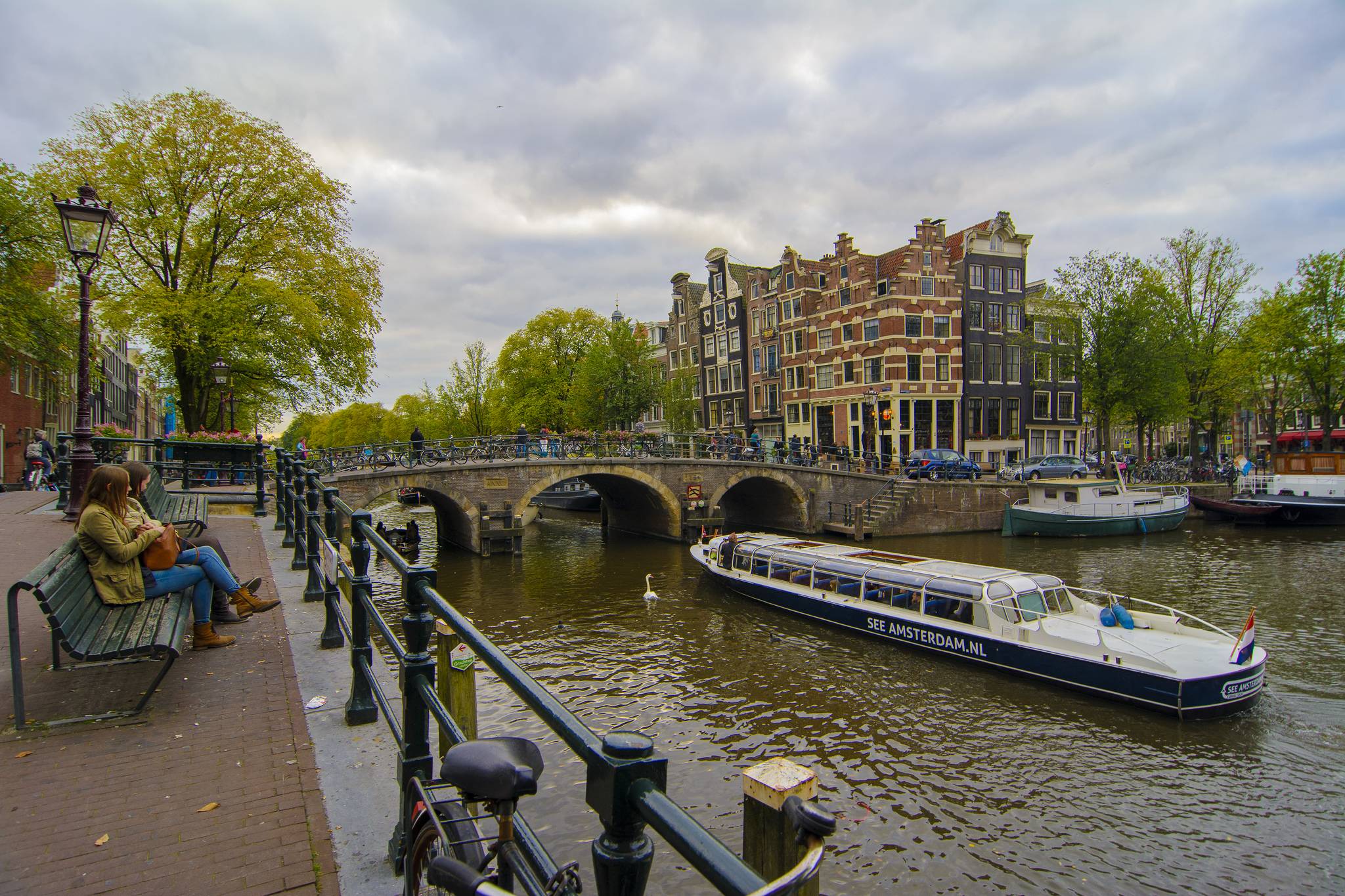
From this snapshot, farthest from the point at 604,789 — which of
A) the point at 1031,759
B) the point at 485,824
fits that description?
the point at 1031,759

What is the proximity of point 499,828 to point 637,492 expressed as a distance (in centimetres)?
3100

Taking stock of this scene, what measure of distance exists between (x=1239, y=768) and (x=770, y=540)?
39.1 ft

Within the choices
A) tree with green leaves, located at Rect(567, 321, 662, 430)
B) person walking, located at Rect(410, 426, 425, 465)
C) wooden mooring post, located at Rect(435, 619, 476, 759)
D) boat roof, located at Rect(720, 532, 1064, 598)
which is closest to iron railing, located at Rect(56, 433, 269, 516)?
person walking, located at Rect(410, 426, 425, 465)

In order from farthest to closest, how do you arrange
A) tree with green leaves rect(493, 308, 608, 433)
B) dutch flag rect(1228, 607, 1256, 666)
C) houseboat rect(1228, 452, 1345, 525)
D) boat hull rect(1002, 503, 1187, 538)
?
tree with green leaves rect(493, 308, 608, 433) → houseboat rect(1228, 452, 1345, 525) → boat hull rect(1002, 503, 1187, 538) → dutch flag rect(1228, 607, 1256, 666)

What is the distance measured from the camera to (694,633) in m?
16.3

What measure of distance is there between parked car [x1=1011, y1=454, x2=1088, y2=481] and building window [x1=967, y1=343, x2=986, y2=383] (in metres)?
5.94

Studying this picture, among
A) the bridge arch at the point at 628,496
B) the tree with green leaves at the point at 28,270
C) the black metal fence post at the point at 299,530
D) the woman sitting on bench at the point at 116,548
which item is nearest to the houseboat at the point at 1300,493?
the bridge arch at the point at 628,496

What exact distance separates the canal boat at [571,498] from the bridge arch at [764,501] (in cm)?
996

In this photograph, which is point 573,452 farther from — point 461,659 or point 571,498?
point 461,659

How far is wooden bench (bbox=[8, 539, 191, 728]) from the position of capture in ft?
12.9

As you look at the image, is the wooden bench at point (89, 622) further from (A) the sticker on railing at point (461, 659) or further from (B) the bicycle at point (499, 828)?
(B) the bicycle at point (499, 828)

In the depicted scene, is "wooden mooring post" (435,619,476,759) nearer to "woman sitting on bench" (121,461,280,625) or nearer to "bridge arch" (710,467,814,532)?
"woman sitting on bench" (121,461,280,625)

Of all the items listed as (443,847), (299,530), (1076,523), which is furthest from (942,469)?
(443,847)

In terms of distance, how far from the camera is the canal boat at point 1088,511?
96.4 feet
